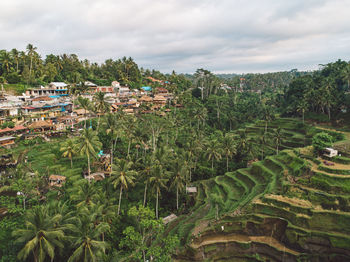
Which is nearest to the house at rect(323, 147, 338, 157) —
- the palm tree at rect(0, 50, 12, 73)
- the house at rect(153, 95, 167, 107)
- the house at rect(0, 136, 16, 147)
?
the house at rect(153, 95, 167, 107)

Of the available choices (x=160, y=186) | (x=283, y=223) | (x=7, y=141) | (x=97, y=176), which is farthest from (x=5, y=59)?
(x=283, y=223)

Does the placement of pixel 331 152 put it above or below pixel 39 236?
above

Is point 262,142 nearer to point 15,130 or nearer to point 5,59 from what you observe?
point 15,130

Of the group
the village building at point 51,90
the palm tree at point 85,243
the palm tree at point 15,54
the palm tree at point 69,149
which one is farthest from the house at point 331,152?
the palm tree at point 15,54

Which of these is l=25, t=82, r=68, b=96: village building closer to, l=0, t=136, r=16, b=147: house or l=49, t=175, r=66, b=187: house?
l=0, t=136, r=16, b=147: house

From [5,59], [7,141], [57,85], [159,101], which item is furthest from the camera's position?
[159,101]

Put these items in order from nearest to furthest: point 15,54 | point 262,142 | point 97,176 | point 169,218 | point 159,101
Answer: point 169,218
point 97,176
point 262,142
point 15,54
point 159,101

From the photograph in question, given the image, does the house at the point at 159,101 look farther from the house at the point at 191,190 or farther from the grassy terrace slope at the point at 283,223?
the grassy terrace slope at the point at 283,223

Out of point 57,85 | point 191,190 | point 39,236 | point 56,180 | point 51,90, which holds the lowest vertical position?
point 191,190
